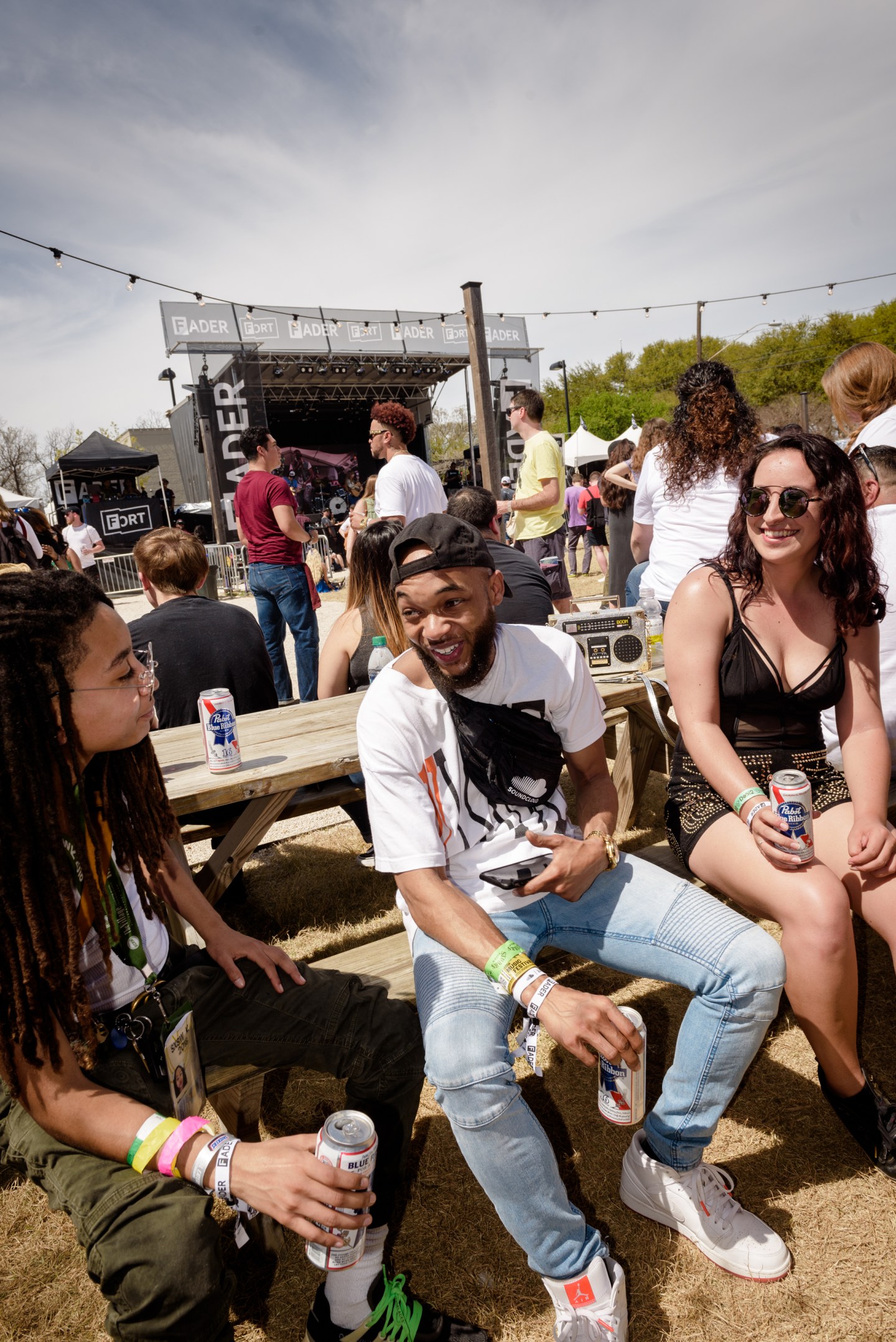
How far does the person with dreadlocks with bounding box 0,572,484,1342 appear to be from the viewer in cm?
135

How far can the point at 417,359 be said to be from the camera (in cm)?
2759

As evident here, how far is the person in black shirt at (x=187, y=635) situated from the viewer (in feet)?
10.6

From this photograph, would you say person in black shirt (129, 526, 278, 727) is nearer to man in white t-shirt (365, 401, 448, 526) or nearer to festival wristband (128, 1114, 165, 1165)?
man in white t-shirt (365, 401, 448, 526)

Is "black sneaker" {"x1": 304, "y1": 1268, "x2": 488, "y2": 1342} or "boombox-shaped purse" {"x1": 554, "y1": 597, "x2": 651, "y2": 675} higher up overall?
"boombox-shaped purse" {"x1": 554, "y1": 597, "x2": 651, "y2": 675}

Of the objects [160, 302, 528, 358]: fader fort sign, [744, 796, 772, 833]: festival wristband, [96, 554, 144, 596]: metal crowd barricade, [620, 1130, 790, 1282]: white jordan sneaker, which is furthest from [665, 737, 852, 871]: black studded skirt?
[96, 554, 144, 596]: metal crowd barricade

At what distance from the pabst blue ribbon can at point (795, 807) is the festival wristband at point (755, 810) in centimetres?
8

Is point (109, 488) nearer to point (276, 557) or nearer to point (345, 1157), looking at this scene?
point (276, 557)

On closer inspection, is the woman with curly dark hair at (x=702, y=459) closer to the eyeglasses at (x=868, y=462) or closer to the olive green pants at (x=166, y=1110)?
the eyeglasses at (x=868, y=462)

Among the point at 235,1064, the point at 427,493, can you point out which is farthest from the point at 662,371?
the point at 235,1064

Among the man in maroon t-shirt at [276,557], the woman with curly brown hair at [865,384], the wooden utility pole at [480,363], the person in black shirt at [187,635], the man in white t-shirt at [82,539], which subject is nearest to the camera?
the person in black shirt at [187,635]

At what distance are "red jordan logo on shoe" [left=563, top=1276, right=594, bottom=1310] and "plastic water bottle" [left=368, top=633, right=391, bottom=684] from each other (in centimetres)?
219

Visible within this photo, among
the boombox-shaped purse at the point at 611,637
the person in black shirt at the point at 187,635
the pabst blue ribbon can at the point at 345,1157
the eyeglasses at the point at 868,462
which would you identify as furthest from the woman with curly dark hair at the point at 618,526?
the pabst blue ribbon can at the point at 345,1157

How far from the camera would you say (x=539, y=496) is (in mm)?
6281

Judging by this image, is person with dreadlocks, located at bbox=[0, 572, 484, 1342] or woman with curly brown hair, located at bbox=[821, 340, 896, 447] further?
woman with curly brown hair, located at bbox=[821, 340, 896, 447]
